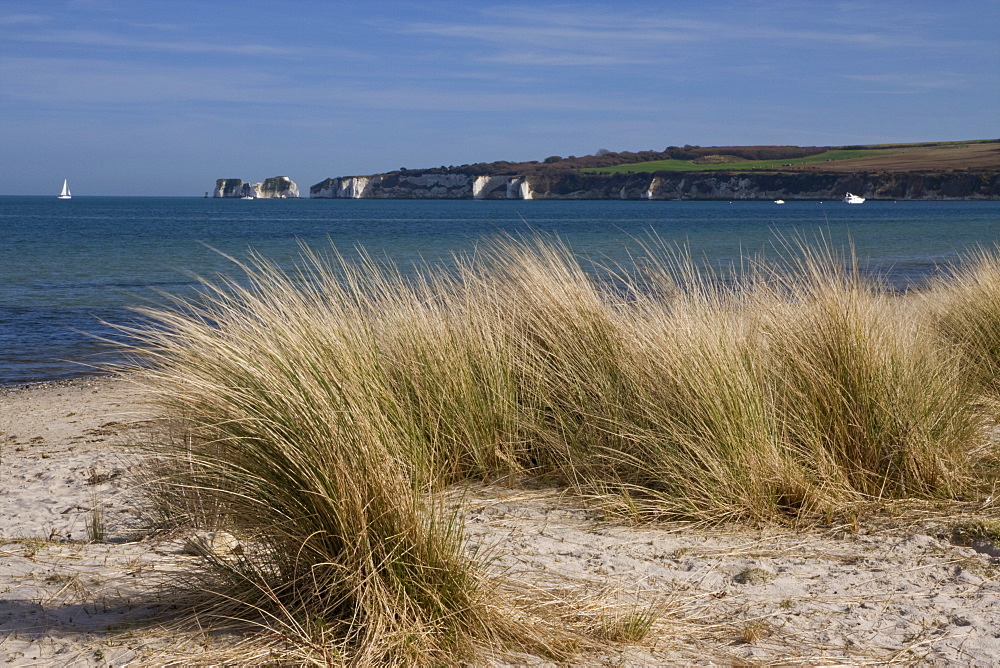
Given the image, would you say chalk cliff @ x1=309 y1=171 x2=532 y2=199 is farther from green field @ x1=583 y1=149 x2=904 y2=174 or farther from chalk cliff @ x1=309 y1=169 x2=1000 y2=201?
green field @ x1=583 y1=149 x2=904 y2=174

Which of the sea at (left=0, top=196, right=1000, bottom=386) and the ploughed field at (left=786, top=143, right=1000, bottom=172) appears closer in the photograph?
the sea at (left=0, top=196, right=1000, bottom=386)

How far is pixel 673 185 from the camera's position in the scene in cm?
12712

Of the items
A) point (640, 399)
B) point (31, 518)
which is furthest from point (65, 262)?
point (640, 399)

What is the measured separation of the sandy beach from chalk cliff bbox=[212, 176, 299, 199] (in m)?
184

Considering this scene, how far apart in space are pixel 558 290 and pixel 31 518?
307 cm

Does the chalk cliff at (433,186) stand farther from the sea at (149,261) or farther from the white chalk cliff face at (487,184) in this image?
the sea at (149,261)

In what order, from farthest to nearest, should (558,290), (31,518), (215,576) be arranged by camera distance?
(558,290) < (31,518) < (215,576)

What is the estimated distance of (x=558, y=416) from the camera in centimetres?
452

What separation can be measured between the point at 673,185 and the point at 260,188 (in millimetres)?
93962

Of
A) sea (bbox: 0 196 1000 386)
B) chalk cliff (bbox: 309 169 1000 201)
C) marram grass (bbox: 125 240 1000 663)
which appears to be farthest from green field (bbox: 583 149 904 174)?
marram grass (bbox: 125 240 1000 663)

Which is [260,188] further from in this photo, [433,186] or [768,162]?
[768,162]

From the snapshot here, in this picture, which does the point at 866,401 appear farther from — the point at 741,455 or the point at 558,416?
the point at 558,416

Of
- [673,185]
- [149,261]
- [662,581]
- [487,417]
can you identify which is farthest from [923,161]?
[662,581]

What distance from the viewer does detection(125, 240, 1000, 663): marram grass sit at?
259 cm
